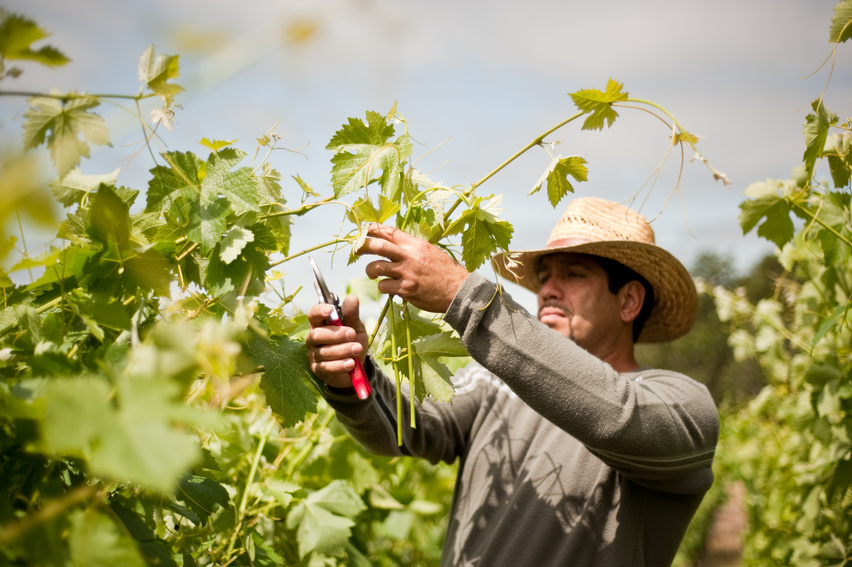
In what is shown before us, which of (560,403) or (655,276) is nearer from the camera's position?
(560,403)

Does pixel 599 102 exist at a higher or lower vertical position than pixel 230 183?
higher

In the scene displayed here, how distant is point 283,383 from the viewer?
1365mm

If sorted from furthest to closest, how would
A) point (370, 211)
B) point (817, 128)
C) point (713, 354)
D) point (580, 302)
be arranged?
point (713, 354), point (580, 302), point (817, 128), point (370, 211)

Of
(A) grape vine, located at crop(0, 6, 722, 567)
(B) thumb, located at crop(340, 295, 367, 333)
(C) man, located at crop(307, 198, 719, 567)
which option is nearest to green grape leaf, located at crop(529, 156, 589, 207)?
(A) grape vine, located at crop(0, 6, 722, 567)

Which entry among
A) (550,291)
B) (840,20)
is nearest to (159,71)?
(840,20)

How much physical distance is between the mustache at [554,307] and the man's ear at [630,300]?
0.92ft

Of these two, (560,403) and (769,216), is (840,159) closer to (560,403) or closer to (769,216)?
(769,216)

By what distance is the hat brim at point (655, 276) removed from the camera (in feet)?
7.89

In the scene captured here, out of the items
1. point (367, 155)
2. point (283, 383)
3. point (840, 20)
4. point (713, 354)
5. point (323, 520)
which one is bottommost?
point (323, 520)

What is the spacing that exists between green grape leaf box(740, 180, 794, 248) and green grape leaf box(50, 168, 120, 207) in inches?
71.9

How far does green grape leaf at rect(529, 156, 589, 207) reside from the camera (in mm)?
1327

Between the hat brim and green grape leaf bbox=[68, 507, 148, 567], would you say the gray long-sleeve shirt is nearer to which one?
the hat brim

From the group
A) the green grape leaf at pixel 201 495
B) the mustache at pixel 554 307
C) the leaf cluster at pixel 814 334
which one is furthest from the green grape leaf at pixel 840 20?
the green grape leaf at pixel 201 495

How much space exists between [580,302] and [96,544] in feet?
6.48
